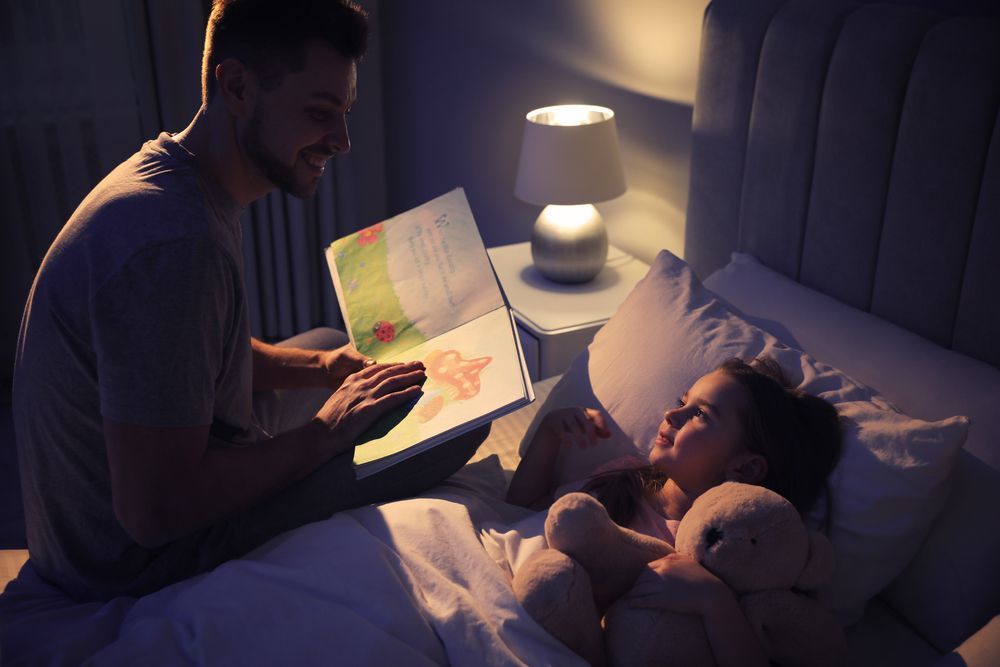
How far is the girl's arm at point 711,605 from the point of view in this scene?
1060 millimetres

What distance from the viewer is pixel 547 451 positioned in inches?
59.2

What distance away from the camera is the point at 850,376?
1.44 meters

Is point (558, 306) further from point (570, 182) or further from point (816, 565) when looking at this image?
point (816, 565)

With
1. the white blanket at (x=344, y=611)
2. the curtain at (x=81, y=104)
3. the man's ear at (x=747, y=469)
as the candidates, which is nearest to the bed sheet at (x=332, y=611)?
the white blanket at (x=344, y=611)

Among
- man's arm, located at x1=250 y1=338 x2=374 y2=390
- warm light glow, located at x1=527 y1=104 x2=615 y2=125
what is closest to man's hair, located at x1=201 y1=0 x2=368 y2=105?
man's arm, located at x1=250 y1=338 x2=374 y2=390

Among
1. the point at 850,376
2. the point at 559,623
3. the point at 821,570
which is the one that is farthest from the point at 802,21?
the point at 559,623

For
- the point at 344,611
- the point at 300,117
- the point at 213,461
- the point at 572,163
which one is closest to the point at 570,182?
the point at 572,163

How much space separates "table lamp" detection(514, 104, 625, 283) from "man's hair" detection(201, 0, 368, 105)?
2.98 feet

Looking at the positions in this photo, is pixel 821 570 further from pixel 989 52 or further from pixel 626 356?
pixel 989 52

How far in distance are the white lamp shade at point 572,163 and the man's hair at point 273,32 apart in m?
0.90

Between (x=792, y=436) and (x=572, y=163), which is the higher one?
(x=572, y=163)

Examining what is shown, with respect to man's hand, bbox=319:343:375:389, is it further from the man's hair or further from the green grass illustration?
the man's hair

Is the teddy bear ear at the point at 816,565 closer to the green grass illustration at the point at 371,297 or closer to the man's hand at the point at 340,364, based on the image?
the green grass illustration at the point at 371,297

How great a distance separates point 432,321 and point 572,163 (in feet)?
2.61
